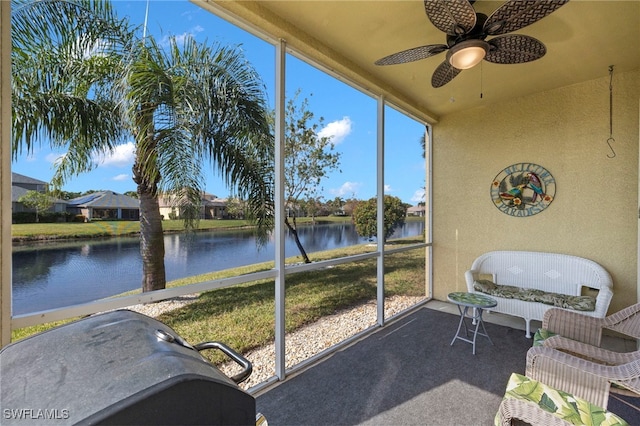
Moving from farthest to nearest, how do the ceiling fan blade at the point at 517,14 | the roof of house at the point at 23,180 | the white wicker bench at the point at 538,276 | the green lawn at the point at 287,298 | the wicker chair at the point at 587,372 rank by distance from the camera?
the white wicker bench at the point at 538,276
the green lawn at the point at 287,298
the wicker chair at the point at 587,372
the ceiling fan blade at the point at 517,14
the roof of house at the point at 23,180

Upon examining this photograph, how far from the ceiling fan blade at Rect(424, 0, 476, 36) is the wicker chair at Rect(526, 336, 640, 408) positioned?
2218 mm

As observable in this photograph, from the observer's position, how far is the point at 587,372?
5.53 feet

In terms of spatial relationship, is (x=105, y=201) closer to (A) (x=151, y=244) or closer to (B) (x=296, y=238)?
(A) (x=151, y=244)

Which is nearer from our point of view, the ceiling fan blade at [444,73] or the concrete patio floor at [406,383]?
the concrete patio floor at [406,383]

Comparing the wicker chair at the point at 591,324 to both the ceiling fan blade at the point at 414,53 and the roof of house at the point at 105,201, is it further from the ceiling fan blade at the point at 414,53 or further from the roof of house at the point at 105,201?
the roof of house at the point at 105,201

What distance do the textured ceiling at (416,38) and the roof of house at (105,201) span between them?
1.44 metres

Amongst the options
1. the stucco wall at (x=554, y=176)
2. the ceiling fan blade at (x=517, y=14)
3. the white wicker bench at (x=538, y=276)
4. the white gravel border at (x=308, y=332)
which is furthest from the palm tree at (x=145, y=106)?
the stucco wall at (x=554, y=176)

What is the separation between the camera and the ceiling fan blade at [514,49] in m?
1.85

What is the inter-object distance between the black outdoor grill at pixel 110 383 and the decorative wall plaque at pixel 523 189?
14.0 ft

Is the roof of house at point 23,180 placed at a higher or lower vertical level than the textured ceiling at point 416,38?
lower

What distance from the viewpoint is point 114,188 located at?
5.39ft

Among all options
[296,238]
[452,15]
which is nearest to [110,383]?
[296,238]

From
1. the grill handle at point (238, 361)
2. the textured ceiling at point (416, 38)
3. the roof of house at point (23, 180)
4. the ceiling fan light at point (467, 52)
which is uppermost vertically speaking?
the textured ceiling at point (416, 38)

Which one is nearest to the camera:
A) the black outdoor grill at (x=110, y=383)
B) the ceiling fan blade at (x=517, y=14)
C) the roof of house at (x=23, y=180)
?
the black outdoor grill at (x=110, y=383)
